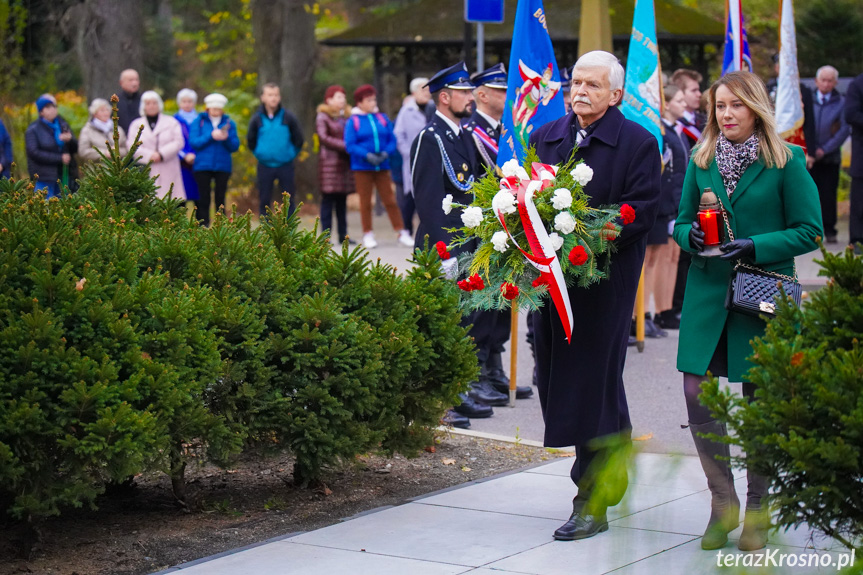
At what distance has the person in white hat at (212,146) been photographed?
15023 millimetres

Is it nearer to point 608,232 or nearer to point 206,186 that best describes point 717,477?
point 608,232

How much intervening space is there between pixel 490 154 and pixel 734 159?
3338 millimetres

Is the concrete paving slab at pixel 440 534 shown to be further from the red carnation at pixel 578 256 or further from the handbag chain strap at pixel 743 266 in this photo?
the handbag chain strap at pixel 743 266

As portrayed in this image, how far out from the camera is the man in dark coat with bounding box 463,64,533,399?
806cm

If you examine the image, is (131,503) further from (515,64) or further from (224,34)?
(224,34)

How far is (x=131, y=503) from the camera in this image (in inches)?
222

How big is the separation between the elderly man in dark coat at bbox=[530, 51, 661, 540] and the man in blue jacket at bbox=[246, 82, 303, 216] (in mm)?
10948

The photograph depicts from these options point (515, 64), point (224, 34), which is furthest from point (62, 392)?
point (224, 34)

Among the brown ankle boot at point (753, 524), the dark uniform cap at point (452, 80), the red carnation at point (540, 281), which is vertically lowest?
the brown ankle boot at point (753, 524)

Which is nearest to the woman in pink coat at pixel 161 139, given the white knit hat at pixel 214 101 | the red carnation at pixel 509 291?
the white knit hat at pixel 214 101

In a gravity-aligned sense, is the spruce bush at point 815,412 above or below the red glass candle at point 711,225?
below

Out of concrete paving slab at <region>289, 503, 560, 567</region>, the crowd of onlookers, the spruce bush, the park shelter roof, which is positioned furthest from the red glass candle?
the park shelter roof

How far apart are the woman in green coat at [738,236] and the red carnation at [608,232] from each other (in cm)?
33

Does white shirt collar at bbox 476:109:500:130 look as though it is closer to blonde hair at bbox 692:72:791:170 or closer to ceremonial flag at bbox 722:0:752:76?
blonde hair at bbox 692:72:791:170
